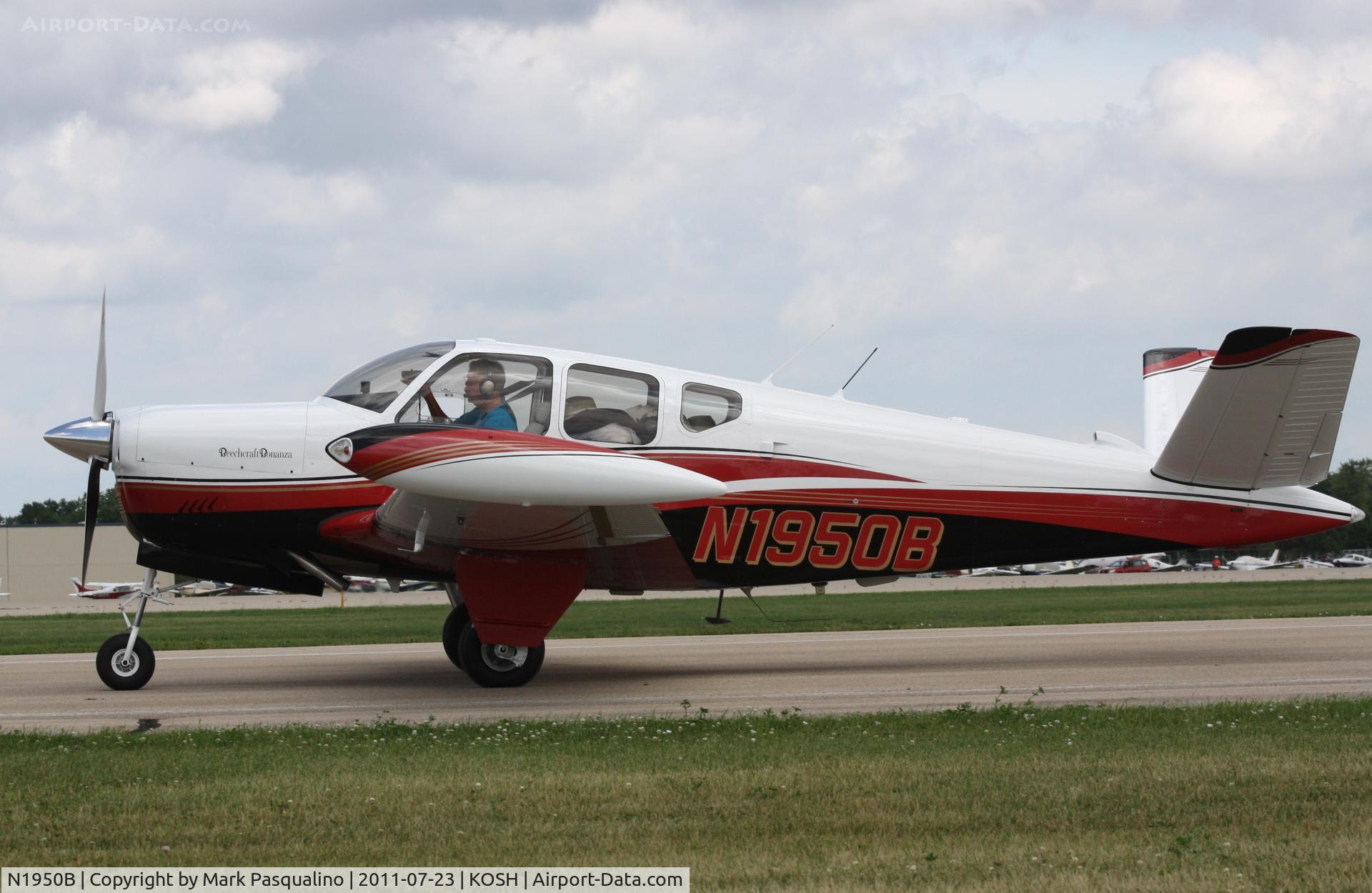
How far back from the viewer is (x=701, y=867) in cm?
458

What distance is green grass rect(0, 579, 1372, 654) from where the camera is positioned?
58.1 feet

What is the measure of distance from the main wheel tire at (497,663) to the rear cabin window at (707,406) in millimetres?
2392

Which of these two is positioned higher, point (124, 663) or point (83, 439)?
point (83, 439)

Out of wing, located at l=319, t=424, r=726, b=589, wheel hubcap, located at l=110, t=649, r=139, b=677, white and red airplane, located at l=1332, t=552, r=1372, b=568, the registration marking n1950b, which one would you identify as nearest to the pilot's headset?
wing, located at l=319, t=424, r=726, b=589

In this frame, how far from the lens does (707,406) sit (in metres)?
10.2

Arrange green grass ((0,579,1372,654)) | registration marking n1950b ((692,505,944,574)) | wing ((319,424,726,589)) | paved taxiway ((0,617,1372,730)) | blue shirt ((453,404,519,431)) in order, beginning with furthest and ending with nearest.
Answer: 1. green grass ((0,579,1372,654))
2. registration marking n1950b ((692,505,944,574))
3. blue shirt ((453,404,519,431))
4. paved taxiway ((0,617,1372,730))
5. wing ((319,424,726,589))

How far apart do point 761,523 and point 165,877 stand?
648 centimetres

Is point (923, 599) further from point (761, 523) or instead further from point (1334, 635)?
point (761, 523)

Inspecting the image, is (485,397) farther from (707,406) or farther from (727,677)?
(727,677)

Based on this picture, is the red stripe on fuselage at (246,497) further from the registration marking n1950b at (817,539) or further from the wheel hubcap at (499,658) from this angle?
the registration marking n1950b at (817,539)

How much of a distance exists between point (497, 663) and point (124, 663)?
11.3 feet

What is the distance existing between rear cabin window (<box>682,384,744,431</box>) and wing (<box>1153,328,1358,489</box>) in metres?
4.09

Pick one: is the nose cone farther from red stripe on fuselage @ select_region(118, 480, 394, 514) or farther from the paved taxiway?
the paved taxiway

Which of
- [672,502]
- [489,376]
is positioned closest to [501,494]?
[672,502]
